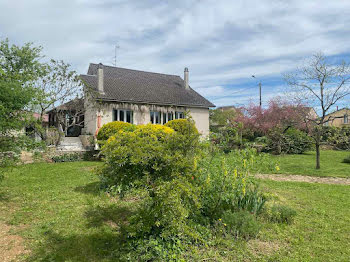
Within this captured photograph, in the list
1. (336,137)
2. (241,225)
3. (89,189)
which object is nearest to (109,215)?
(89,189)

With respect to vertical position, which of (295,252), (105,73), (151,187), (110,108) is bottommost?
(295,252)

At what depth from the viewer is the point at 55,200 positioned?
6.66 meters

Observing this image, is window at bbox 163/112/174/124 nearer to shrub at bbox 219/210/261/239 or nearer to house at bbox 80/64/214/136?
house at bbox 80/64/214/136

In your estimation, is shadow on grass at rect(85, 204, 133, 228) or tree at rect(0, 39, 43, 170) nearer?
shadow on grass at rect(85, 204, 133, 228)

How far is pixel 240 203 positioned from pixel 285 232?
98 centimetres

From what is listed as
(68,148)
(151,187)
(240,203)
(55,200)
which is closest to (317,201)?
(240,203)

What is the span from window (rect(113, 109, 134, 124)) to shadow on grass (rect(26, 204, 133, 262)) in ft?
47.4

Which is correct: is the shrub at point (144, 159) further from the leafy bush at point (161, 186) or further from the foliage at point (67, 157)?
the foliage at point (67, 157)

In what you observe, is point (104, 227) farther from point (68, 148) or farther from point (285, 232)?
point (68, 148)

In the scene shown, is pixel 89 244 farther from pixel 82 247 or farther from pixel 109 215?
pixel 109 215

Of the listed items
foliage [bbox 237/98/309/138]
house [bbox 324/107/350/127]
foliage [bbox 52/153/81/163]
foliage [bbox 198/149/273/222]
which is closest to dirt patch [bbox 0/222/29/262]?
foliage [bbox 198/149/273/222]

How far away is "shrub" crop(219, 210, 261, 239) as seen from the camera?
4.29 m

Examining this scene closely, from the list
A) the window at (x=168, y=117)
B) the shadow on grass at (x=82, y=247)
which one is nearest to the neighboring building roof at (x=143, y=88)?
the window at (x=168, y=117)

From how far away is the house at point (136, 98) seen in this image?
60.9 ft
